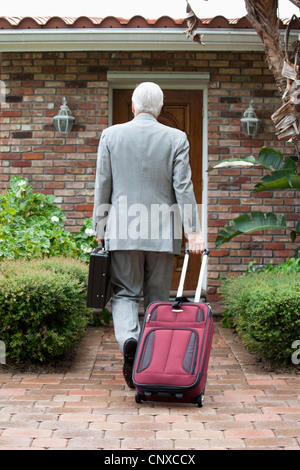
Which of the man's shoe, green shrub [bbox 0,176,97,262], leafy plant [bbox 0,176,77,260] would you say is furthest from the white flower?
the man's shoe

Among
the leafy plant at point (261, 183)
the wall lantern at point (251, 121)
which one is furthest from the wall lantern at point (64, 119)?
the wall lantern at point (251, 121)

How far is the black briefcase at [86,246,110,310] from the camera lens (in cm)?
413

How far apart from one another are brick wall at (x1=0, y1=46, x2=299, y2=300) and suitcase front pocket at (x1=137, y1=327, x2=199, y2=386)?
11.1ft

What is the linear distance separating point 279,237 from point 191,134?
1562mm

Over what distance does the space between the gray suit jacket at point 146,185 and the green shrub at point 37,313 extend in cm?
60

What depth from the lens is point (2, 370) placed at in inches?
181

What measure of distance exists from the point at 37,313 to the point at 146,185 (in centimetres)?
120

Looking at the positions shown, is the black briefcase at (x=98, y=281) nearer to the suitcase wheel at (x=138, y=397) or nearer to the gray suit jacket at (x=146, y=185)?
the gray suit jacket at (x=146, y=185)

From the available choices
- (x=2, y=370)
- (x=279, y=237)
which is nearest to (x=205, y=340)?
(x=2, y=370)

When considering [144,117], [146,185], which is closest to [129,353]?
[146,185]

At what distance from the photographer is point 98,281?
413 cm

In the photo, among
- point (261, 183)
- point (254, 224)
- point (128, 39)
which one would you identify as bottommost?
point (254, 224)

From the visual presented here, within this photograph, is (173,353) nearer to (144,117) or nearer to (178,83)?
(144,117)

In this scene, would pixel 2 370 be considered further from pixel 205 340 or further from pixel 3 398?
pixel 205 340
